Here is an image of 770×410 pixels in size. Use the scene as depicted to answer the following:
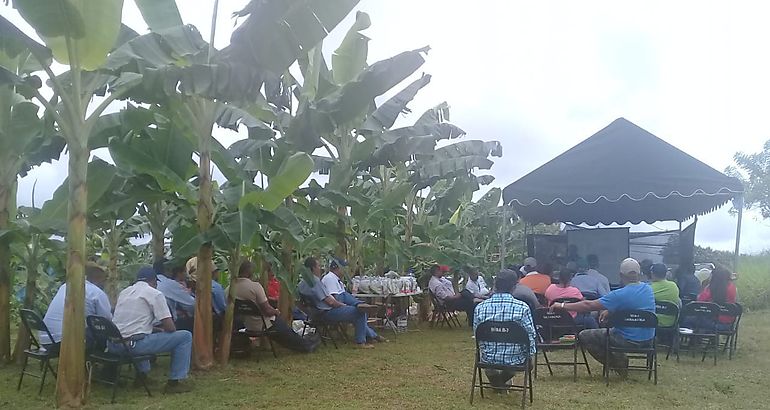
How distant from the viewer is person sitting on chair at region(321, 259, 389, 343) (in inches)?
347

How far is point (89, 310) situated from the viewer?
19.3 ft

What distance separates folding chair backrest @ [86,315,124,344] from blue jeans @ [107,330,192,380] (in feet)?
0.60

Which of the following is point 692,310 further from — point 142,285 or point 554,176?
point 142,285

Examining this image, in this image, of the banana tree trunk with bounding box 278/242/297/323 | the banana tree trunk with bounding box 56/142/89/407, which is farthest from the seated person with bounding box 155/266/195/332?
the banana tree trunk with bounding box 56/142/89/407

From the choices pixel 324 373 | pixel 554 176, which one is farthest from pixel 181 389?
pixel 554 176

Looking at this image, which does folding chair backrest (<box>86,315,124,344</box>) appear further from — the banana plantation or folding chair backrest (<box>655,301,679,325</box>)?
folding chair backrest (<box>655,301,679,325</box>)

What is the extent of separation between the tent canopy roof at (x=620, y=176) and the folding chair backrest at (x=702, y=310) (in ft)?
8.71

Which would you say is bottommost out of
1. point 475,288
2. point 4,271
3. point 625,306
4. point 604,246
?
point 475,288

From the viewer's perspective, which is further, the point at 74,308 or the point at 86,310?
the point at 86,310

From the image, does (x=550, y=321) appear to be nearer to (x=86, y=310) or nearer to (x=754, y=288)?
(x=86, y=310)

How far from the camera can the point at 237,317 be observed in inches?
305

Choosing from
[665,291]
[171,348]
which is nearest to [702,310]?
[665,291]

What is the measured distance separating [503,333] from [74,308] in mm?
3376

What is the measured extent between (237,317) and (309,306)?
1.29 metres
